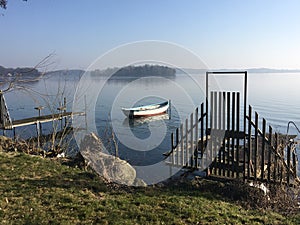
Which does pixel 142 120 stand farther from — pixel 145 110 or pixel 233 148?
pixel 233 148

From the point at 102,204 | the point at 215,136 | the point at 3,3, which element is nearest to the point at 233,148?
the point at 215,136

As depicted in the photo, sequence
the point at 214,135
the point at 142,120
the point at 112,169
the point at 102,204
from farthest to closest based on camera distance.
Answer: the point at 142,120, the point at 112,169, the point at 214,135, the point at 102,204

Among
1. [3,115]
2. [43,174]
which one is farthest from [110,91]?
[43,174]

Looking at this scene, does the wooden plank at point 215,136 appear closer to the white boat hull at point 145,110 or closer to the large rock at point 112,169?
the large rock at point 112,169

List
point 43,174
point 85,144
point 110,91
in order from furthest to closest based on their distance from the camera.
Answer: point 110,91
point 85,144
point 43,174

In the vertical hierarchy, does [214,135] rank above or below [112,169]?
above

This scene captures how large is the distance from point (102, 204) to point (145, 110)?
30.1 metres

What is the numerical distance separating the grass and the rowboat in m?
26.0

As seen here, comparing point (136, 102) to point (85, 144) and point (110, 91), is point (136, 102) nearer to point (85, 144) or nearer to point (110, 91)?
point (110, 91)

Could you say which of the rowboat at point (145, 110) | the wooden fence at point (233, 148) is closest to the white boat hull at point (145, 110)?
the rowboat at point (145, 110)

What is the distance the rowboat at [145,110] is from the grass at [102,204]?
2596 centimetres

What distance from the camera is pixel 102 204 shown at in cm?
527

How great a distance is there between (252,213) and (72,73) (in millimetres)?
10742

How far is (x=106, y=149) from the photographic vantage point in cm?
1331
